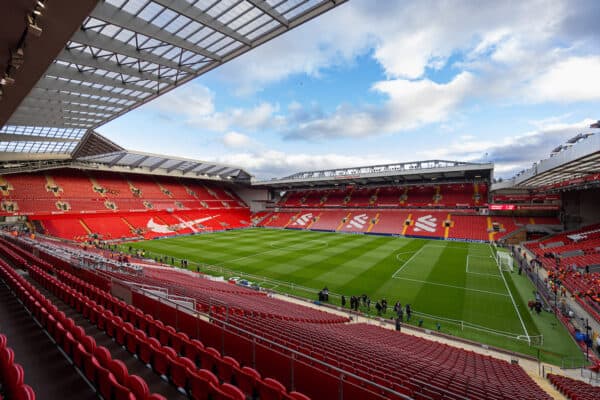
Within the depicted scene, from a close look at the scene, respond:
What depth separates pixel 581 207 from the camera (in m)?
31.0

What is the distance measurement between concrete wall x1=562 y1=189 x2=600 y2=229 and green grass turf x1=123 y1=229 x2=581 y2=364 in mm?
9858

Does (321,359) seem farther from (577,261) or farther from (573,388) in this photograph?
(577,261)

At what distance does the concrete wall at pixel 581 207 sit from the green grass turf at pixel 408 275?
9.86 metres

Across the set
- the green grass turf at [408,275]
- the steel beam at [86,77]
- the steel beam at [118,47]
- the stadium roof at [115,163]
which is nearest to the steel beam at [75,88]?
the steel beam at [86,77]

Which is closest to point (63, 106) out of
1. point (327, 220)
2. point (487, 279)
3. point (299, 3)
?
point (299, 3)

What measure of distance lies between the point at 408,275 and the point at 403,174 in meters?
26.7

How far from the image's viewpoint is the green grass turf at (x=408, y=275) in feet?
44.1

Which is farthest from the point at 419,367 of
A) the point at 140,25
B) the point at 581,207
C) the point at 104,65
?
the point at 581,207

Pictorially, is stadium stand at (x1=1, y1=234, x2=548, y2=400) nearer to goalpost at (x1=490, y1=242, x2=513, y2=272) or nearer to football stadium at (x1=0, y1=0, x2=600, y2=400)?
football stadium at (x1=0, y1=0, x2=600, y2=400)

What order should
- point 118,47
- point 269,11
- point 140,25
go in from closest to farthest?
point 269,11 → point 140,25 → point 118,47

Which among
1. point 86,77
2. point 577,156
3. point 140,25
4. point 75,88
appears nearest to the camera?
point 140,25

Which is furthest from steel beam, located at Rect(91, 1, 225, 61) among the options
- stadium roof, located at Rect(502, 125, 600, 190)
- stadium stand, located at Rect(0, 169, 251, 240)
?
stadium stand, located at Rect(0, 169, 251, 240)

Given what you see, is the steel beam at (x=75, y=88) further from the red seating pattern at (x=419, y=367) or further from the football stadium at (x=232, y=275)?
the red seating pattern at (x=419, y=367)

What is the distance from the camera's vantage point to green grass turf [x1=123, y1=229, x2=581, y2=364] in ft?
→ 44.1
